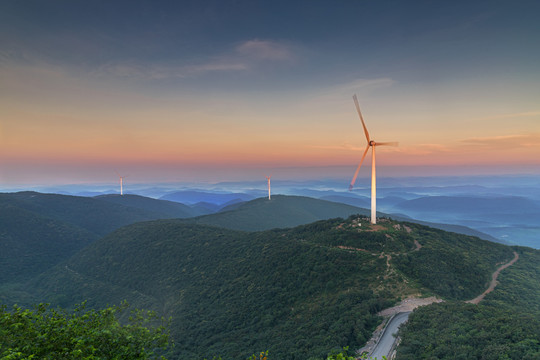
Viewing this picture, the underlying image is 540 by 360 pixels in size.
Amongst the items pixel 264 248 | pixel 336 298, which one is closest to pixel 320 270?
pixel 336 298

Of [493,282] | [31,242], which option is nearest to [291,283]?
[493,282]

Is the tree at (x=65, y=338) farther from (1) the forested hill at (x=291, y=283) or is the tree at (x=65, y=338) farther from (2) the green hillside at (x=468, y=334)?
(2) the green hillside at (x=468, y=334)

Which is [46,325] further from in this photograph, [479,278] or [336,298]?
[479,278]

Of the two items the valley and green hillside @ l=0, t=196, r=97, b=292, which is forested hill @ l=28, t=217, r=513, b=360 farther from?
green hillside @ l=0, t=196, r=97, b=292

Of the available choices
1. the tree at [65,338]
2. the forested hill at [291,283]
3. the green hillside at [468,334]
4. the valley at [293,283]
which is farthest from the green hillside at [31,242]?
the green hillside at [468,334]

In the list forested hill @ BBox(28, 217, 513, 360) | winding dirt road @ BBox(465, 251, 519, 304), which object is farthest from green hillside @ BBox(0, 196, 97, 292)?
winding dirt road @ BBox(465, 251, 519, 304)

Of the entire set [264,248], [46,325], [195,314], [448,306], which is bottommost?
[195,314]
